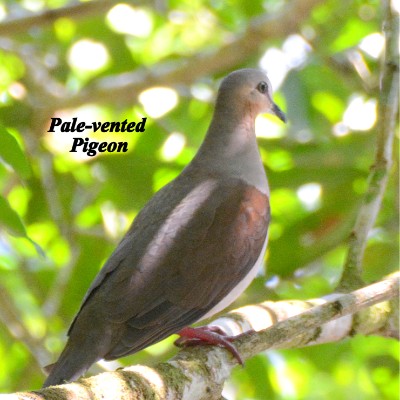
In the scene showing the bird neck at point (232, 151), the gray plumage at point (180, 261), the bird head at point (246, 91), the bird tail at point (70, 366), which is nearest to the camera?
the bird tail at point (70, 366)

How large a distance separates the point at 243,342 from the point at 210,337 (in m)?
0.17

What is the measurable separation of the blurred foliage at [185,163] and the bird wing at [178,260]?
742 millimetres

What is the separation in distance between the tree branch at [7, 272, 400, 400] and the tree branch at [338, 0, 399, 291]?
0.20 m

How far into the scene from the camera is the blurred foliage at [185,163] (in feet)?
14.4

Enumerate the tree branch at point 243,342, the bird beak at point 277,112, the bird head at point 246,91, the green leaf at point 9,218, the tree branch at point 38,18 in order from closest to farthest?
the tree branch at point 243,342 < the green leaf at point 9,218 < the bird head at point 246,91 < the bird beak at point 277,112 < the tree branch at point 38,18

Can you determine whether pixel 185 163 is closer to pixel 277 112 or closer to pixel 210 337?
pixel 277 112

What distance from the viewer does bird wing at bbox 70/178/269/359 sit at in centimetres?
306

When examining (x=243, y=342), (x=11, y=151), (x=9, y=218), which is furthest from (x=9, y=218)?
(x=243, y=342)

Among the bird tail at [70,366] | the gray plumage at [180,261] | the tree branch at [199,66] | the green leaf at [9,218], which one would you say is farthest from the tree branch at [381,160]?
the green leaf at [9,218]

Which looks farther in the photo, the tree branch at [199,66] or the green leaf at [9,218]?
the tree branch at [199,66]

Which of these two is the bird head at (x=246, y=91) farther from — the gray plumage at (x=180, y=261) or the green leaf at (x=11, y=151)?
the green leaf at (x=11, y=151)

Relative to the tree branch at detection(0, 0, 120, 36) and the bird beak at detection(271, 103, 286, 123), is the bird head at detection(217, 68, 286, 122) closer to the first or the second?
the bird beak at detection(271, 103, 286, 123)

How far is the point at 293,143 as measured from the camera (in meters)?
4.77

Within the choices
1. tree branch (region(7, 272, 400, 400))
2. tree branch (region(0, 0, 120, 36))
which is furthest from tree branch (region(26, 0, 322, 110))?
tree branch (region(7, 272, 400, 400))
